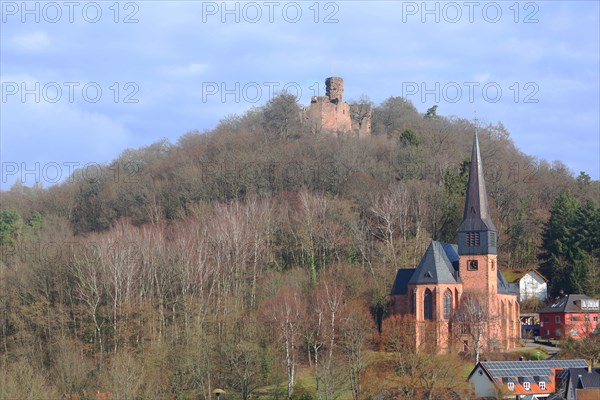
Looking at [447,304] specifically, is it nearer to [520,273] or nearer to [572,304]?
[572,304]

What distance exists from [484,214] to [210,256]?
52.6 ft

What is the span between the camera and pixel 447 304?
71.7 m

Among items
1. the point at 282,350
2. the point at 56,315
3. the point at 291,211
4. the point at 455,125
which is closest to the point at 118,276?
the point at 56,315

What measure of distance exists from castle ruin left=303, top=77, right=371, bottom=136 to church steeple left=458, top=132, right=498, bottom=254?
31.9 metres

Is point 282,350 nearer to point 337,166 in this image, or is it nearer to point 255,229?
point 255,229

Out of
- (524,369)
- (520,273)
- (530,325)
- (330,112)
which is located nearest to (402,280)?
(530,325)

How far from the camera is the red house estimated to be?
241 ft

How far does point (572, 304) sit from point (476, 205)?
820cm

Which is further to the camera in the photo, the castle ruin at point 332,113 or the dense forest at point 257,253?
the castle ruin at point 332,113

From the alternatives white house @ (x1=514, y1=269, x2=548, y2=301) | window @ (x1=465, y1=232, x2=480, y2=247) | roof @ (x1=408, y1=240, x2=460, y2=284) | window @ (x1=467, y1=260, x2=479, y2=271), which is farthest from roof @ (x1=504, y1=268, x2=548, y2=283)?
roof @ (x1=408, y1=240, x2=460, y2=284)

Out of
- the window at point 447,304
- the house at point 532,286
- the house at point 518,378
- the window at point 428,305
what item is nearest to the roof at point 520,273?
the house at point 532,286

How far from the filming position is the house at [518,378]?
2292 inches

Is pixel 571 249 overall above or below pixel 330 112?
below

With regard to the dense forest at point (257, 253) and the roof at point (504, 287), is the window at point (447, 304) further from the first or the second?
the roof at point (504, 287)
